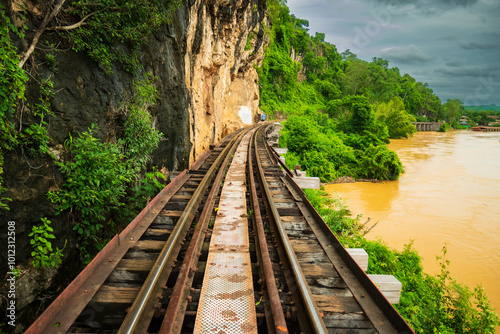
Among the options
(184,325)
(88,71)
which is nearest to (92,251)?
(184,325)

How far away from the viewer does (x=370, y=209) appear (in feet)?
42.9

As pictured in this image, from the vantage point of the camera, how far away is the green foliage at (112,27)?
4720 mm

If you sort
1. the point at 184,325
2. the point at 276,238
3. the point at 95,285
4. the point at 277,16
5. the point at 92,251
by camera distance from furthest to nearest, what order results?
the point at 277,16 < the point at 92,251 < the point at 276,238 < the point at 95,285 < the point at 184,325

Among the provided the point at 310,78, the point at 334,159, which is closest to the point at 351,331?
the point at 334,159

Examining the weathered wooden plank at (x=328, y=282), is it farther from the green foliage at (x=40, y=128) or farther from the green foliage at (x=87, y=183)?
the green foliage at (x=40, y=128)

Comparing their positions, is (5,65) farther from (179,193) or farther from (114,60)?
(179,193)

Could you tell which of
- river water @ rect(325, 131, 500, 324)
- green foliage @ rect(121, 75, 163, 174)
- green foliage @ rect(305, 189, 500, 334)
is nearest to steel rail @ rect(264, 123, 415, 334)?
green foliage @ rect(305, 189, 500, 334)

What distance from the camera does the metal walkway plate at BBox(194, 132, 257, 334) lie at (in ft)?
8.49

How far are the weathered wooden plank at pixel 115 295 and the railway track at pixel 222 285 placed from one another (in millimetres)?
11

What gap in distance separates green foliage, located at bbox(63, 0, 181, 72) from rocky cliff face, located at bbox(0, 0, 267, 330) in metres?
0.27

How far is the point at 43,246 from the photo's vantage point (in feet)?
12.5

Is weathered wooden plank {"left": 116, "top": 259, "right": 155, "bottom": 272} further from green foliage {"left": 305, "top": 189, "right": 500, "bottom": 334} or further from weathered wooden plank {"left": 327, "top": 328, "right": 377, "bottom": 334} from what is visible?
green foliage {"left": 305, "top": 189, "right": 500, "bottom": 334}

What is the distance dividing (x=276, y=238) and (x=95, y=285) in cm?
255

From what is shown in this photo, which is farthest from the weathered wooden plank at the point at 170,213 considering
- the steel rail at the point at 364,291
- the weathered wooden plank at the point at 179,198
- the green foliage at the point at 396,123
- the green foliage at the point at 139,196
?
the green foliage at the point at 396,123
